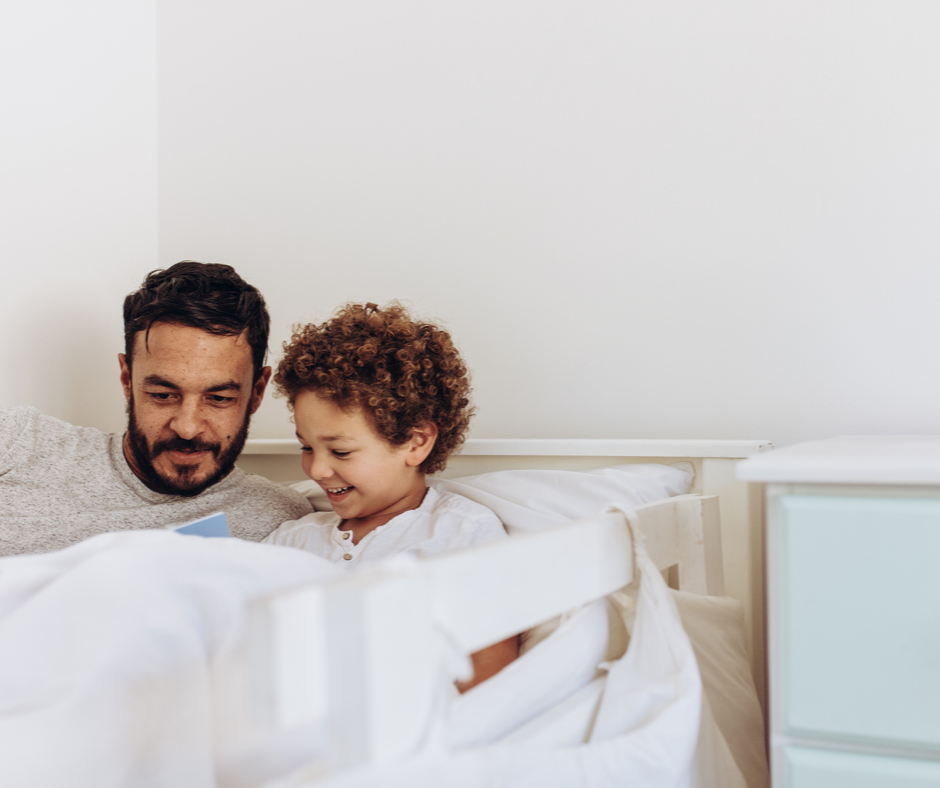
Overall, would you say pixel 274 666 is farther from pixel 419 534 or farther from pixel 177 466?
pixel 177 466

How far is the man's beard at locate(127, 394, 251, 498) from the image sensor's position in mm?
1087

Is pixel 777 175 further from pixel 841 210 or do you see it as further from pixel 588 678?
pixel 588 678

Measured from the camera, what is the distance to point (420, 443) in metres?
1.01

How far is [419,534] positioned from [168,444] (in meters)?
0.39

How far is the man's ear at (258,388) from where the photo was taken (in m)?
1.17

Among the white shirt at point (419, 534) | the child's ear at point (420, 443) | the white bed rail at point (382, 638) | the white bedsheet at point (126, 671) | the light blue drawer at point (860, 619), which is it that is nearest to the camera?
the white bed rail at point (382, 638)

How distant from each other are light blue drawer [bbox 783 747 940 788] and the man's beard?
79 cm

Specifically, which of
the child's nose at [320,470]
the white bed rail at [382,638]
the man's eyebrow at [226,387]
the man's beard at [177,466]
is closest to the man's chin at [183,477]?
the man's beard at [177,466]

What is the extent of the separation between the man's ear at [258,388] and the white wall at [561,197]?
248mm

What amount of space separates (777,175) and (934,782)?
0.80 metres

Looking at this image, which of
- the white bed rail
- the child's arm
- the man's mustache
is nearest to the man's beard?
the man's mustache

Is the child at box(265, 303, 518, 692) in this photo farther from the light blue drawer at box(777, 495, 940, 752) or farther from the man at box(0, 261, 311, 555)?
the light blue drawer at box(777, 495, 940, 752)

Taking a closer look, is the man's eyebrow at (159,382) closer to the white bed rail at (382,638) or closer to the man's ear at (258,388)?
the man's ear at (258,388)

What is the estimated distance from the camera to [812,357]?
3.54ft
